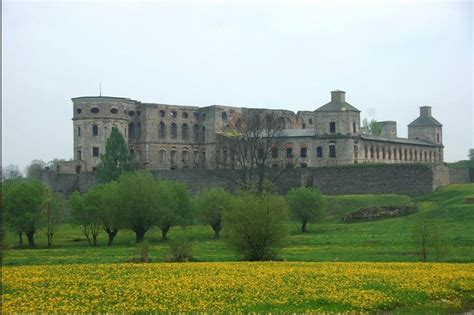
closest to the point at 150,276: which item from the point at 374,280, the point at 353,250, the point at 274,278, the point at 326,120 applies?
the point at 274,278

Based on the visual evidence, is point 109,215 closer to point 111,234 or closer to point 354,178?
point 111,234

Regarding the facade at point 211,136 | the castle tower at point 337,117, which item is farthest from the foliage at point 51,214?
the castle tower at point 337,117

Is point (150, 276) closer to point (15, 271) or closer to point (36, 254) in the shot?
point (15, 271)

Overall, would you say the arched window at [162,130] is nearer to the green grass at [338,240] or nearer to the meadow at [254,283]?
the green grass at [338,240]

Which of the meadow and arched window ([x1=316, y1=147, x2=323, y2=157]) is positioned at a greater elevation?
arched window ([x1=316, y1=147, x2=323, y2=157])

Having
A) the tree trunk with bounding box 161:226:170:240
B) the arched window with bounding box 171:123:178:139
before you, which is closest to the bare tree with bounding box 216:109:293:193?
the arched window with bounding box 171:123:178:139

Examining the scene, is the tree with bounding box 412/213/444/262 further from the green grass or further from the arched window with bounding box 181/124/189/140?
the arched window with bounding box 181/124/189/140

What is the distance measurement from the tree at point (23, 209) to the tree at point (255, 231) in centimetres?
2586

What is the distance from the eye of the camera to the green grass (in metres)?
46.5

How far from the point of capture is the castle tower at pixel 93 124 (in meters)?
109

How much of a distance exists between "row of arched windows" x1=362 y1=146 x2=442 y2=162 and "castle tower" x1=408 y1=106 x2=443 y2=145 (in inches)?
117

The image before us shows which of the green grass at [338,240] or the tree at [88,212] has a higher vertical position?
the tree at [88,212]

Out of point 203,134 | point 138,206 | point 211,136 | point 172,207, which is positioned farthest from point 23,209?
point 203,134

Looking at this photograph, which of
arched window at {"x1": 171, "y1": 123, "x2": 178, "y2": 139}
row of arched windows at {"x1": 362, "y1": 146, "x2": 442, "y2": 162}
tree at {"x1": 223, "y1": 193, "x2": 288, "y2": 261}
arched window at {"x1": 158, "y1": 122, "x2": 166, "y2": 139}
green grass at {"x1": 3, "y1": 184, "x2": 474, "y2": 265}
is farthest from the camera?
arched window at {"x1": 171, "y1": 123, "x2": 178, "y2": 139}
